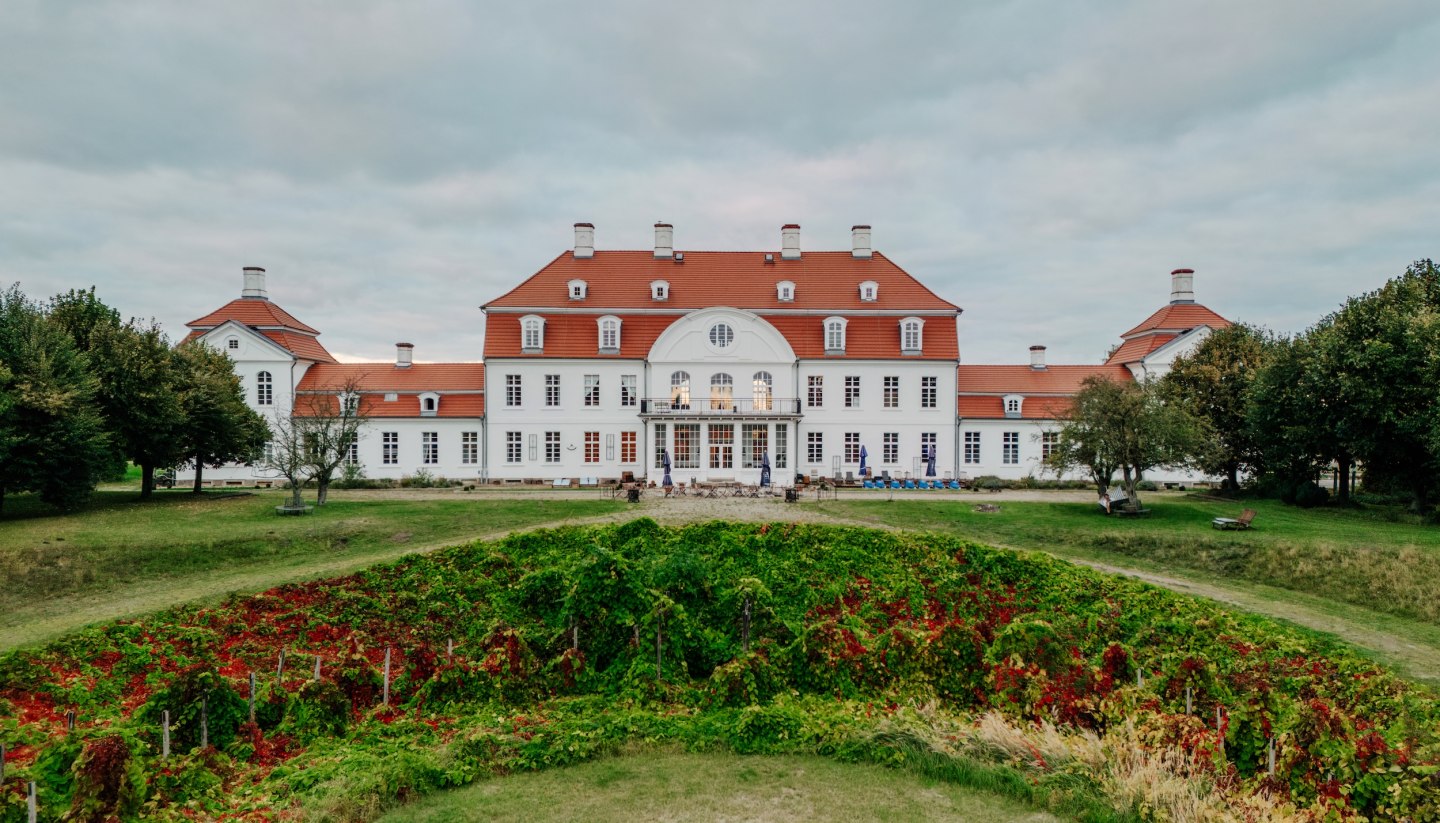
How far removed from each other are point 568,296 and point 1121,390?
25.8 meters

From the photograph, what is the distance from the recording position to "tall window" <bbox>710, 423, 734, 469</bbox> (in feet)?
114

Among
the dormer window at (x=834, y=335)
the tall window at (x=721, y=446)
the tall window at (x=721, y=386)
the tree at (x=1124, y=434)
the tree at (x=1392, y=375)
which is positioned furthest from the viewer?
the dormer window at (x=834, y=335)

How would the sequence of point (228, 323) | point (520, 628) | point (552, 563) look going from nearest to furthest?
point (520, 628) → point (552, 563) → point (228, 323)

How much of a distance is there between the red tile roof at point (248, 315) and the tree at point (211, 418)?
764 centimetres

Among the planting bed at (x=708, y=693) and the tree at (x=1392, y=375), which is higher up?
the tree at (x=1392, y=375)

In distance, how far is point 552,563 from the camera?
1288cm

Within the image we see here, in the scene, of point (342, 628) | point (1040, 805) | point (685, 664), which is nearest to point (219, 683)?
point (342, 628)

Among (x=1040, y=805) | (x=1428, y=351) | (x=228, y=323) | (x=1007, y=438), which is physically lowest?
(x=1040, y=805)

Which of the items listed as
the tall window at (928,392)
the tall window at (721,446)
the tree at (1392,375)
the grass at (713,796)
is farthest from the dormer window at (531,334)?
the tree at (1392,375)

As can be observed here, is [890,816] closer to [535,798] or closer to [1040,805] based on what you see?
[1040,805]

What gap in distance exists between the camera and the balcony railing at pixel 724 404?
3534cm

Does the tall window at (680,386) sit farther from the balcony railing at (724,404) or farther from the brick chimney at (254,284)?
the brick chimney at (254,284)

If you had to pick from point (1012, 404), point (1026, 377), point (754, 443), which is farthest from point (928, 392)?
point (754, 443)

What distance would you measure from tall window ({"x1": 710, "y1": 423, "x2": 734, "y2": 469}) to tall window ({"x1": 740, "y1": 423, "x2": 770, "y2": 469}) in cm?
54
